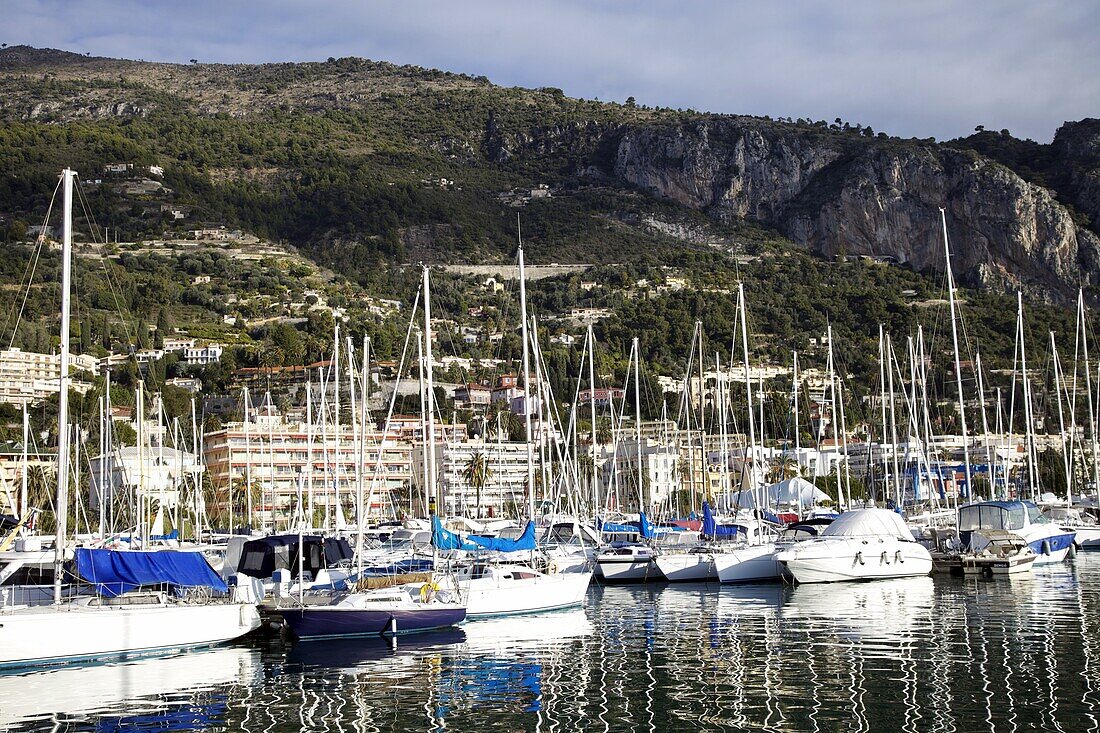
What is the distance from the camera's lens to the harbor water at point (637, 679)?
61.4ft

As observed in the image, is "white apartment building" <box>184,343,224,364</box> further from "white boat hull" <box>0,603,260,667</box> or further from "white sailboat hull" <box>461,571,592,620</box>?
"white boat hull" <box>0,603,260,667</box>

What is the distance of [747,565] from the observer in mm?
42219

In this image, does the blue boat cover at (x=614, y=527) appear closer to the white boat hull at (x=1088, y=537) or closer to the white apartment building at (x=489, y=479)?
the white boat hull at (x=1088, y=537)

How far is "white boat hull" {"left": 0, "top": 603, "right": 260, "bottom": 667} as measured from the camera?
77.5 feet

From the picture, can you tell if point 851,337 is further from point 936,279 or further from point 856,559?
point 856,559

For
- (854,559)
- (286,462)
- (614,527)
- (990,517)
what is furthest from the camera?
(286,462)

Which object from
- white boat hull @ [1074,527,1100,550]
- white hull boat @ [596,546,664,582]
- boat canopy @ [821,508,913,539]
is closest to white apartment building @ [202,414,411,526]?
white hull boat @ [596,546,664,582]

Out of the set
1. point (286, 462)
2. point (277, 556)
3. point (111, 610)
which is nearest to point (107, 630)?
point (111, 610)

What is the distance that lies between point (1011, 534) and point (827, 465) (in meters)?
63.3

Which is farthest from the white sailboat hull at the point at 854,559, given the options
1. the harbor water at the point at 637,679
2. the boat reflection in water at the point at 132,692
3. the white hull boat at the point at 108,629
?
the boat reflection in water at the point at 132,692

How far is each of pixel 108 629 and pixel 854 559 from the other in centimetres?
2433

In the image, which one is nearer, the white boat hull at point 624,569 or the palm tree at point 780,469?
the white boat hull at point 624,569

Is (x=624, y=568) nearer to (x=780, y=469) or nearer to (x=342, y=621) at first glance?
(x=342, y=621)

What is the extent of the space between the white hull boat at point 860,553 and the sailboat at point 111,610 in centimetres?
1891
